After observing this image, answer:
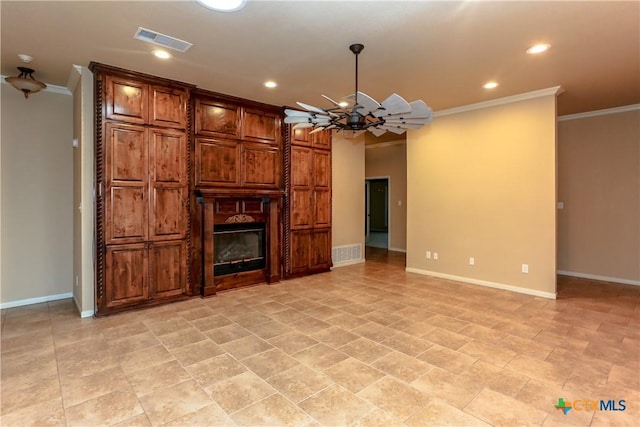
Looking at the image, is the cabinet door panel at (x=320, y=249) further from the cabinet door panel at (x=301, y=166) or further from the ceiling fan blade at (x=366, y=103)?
the ceiling fan blade at (x=366, y=103)

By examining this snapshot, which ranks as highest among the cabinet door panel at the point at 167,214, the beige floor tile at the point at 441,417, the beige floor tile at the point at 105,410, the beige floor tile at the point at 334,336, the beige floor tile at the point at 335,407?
the cabinet door panel at the point at 167,214

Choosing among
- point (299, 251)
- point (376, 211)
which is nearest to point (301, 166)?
point (299, 251)

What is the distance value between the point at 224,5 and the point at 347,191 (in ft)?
15.5

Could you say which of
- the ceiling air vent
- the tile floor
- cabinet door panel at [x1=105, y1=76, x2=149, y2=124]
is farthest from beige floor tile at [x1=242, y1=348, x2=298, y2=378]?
cabinet door panel at [x1=105, y1=76, x2=149, y2=124]

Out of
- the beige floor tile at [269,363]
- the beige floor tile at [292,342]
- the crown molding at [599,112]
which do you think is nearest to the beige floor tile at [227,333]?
the beige floor tile at [292,342]

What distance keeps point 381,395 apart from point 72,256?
182 inches

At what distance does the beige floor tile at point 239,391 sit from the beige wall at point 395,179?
693 cm

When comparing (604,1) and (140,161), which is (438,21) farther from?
(140,161)

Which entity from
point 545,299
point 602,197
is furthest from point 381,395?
point 602,197

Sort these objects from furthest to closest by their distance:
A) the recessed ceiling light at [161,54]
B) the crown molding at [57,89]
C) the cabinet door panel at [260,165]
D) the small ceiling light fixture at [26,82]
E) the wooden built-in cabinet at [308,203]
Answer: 1. the wooden built-in cabinet at [308,203]
2. the cabinet door panel at [260,165]
3. the crown molding at [57,89]
4. the small ceiling light fixture at [26,82]
5. the recessed ceiling light at [161,54]

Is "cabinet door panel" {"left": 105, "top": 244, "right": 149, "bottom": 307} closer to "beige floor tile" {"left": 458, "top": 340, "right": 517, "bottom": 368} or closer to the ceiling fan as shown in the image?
the ceiling fan

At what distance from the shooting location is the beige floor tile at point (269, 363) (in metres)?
2.70

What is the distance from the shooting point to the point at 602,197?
5.80 metres

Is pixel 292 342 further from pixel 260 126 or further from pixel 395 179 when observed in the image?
pixel 395 179
